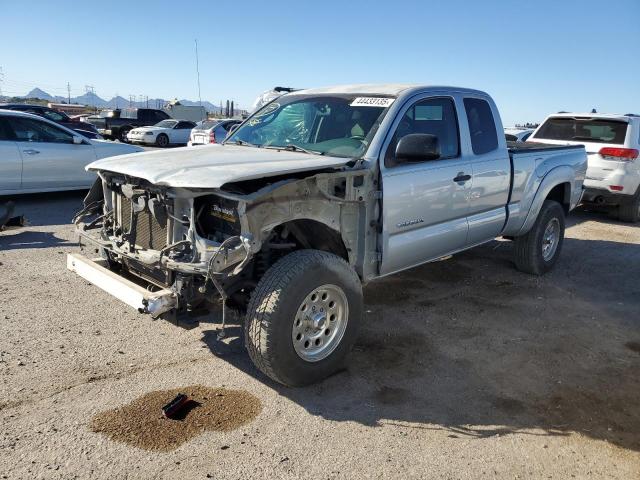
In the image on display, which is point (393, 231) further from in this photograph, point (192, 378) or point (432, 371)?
point (192, 378)

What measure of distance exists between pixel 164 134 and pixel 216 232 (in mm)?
22363

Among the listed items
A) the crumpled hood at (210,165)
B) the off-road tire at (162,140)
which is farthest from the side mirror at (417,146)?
the off-road tire at (162,140)

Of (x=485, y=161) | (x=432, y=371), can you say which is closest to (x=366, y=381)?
(x=432, y=371)

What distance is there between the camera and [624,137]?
31.7ft

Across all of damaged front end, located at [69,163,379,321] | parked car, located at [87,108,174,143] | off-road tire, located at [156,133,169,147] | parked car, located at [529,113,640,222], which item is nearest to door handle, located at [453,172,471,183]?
damaged front end, located at [69,163,379,321]

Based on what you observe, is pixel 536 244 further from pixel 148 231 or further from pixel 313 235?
pixel 148 231

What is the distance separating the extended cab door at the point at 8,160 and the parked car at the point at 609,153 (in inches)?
364

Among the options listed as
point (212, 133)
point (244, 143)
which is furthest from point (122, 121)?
point (244, 143)

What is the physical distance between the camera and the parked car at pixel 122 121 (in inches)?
1052

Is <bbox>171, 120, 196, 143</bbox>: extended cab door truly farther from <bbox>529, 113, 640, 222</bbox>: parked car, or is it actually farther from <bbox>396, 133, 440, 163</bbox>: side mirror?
<bbox>396, 133, 440, 163</bbox>: side mirror

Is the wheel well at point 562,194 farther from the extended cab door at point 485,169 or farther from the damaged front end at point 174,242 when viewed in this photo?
the damaged front end at point 174,242

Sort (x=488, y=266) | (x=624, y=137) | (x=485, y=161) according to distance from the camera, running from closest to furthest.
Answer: (x=485, y=161), (x=488, y=266), (x=624, y=137)

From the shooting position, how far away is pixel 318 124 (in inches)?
185

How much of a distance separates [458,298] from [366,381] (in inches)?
86.2
